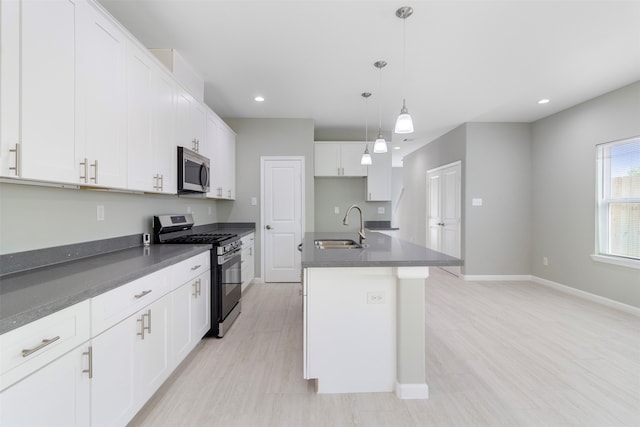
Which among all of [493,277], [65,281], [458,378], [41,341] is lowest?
[458,378]

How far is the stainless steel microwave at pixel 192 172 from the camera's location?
8.56 feet

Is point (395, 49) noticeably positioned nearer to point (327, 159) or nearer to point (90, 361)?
point (327, 159)

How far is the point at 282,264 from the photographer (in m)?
4.67

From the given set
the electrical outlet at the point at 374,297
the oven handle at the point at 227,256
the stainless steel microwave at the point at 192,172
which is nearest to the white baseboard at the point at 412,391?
the electrical outlet at the point at 374,297

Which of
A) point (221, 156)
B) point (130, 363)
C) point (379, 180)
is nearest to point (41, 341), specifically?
point (130, 363)

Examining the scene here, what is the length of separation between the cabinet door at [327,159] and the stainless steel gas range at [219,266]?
2.39m

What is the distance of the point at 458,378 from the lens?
2.07 meters

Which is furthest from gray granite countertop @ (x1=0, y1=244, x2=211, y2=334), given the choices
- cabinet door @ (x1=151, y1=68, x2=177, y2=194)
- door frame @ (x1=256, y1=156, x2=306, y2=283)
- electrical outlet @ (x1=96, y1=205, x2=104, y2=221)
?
door frame @ (x1=256, y1=156, x2=306, y2=283)

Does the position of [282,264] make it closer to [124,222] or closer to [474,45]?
[124,222]

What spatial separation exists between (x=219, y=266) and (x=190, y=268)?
441mm

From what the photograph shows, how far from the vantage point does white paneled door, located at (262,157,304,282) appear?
4660mm

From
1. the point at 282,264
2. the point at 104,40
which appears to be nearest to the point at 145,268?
the point at 104,40

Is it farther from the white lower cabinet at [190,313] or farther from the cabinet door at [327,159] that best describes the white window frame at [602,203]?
the white lower cabinet at [190,313]

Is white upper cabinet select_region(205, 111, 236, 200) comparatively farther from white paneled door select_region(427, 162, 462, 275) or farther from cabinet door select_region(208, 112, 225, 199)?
white paneled door select_region(427, 162, 462, 275)
